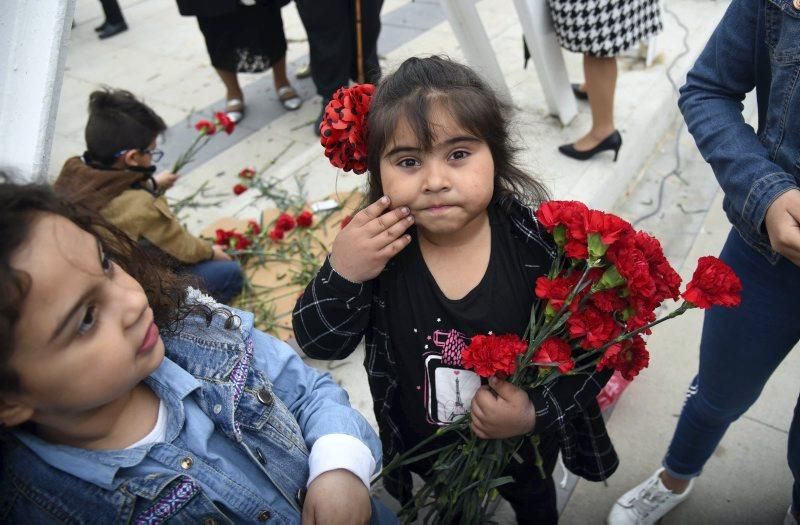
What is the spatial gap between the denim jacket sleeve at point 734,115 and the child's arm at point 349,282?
0.80 metres

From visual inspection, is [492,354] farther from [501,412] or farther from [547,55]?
[547,55]

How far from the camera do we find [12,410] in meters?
0.90

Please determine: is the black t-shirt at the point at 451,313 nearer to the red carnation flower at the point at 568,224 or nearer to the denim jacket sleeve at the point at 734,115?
the red carnation flower at the point at 568,224

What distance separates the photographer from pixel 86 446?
1049 mm

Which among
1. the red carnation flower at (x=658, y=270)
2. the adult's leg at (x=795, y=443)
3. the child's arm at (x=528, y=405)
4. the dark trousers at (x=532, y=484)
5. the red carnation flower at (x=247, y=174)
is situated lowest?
the red carnation flower at (x=247, y=174)

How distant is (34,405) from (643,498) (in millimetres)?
1982

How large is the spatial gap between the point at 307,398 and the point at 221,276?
1789 mm

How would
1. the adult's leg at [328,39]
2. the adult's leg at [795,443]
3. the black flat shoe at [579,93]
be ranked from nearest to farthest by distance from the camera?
the adult's leg at [795,443] < the adult's leg at [328,39] < the black flat shoe at [579,93]

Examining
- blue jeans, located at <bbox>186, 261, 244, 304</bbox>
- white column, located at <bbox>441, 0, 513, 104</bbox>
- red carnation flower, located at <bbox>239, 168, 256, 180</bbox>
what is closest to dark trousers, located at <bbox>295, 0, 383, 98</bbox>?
white column, located at <bbox>441, 0, 513, 104</bbox>

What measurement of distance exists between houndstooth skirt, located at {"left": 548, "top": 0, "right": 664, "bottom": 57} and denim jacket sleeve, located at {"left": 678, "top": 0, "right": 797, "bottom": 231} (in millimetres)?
1769

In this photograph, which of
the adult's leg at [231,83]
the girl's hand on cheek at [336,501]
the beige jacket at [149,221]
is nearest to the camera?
the girl's hand on cheek at [336,501]

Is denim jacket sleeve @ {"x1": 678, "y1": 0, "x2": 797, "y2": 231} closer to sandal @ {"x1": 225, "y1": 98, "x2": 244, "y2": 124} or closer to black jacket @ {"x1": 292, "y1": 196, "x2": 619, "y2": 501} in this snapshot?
black jacket @ {"x1": 292, "y1": 196, "x2": 619, "y2": 501}

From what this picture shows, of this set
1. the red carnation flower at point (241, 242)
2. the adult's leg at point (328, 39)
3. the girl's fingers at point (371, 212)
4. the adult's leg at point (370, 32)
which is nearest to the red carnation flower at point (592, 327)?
the girl's fingers at point (371, 212)

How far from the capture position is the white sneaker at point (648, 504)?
81.2 inches
